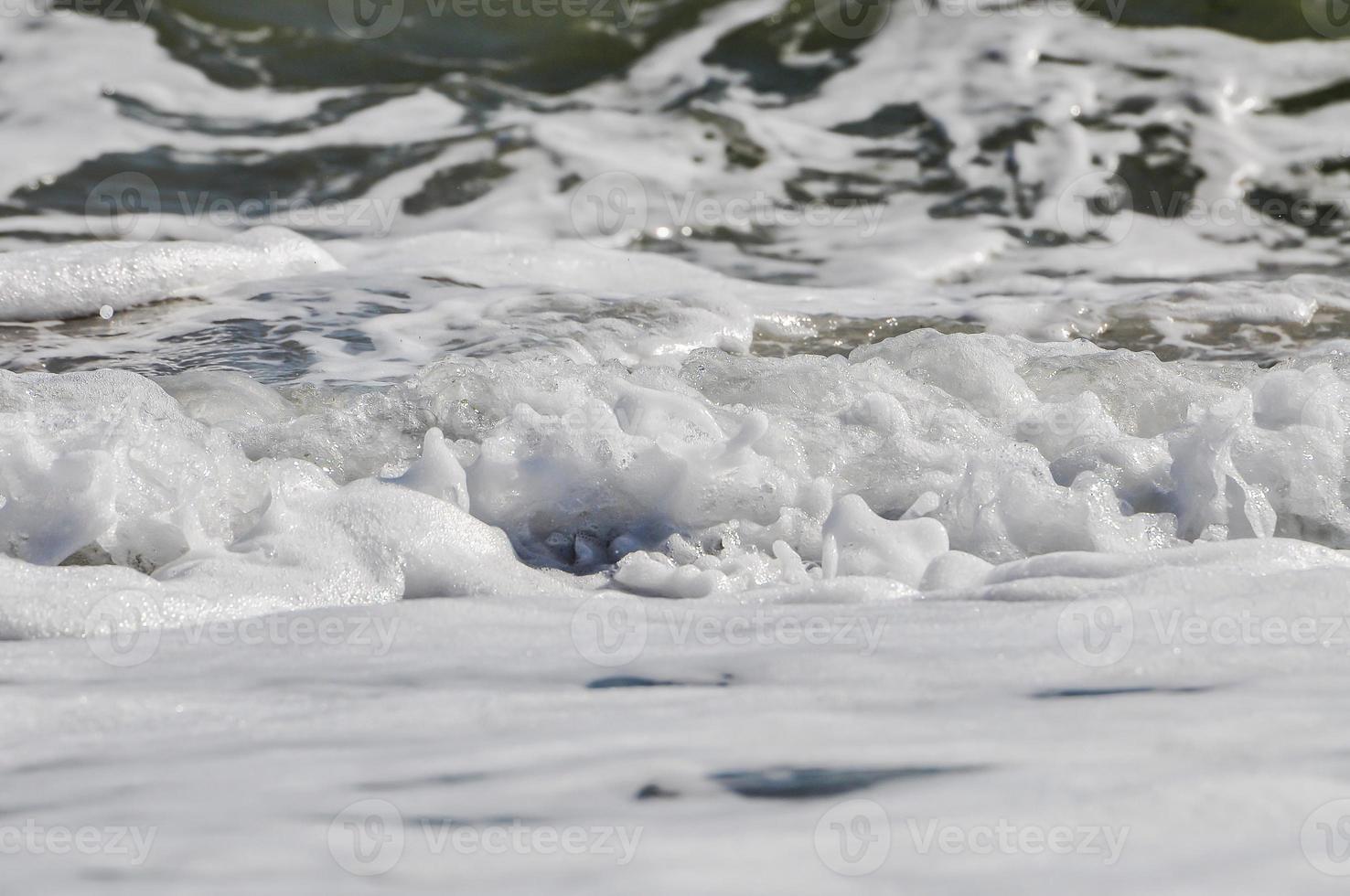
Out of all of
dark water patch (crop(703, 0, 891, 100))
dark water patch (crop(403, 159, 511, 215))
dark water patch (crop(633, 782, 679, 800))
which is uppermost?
dark water patch (crop(703, 0, 891, 100))

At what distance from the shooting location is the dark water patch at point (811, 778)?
1260 millimetres

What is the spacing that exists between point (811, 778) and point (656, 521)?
3.85 ft

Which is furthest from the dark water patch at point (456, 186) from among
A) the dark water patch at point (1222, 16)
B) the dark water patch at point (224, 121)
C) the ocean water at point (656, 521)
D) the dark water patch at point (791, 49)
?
the dark water patch at point (1222, 16)

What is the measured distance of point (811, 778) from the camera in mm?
1296

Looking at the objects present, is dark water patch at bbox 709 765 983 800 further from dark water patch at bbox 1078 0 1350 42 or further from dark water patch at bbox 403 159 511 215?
dark water patch at bbox 1078 0 1350 42

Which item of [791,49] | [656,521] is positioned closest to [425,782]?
[656,521]

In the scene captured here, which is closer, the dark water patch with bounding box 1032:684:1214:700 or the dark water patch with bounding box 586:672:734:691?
the dark water patch with bounding box 1032:684:1214:700

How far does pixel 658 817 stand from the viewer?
4.01ft

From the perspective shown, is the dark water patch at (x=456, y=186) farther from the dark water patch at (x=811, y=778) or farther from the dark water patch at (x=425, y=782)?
the dark water patch at (x=811, y=778)

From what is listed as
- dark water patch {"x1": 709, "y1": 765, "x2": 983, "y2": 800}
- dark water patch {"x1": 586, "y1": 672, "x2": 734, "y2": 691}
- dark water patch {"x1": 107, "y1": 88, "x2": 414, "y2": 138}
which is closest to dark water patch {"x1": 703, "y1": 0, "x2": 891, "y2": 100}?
dark water patch {"x1": 107, "y1": 88, "x2": 414, "y2": 138}

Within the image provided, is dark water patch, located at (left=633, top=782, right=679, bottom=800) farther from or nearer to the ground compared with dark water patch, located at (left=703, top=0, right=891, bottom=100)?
nearer to the ground

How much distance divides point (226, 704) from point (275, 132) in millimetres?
5426

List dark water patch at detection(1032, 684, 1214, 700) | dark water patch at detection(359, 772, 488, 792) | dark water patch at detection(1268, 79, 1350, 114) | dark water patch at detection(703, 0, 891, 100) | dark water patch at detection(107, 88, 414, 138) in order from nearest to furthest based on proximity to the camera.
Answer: dark water patch at detection(359, 772, 488, 792)
dark water patch at detection(1032, 684, 1214, 700)
dark water patch at detection(107, 88, 414, 138)
dark water patch at detection(1268, 79, 1350, 114)
dark water patch at detection(703, 0, 891, 100)

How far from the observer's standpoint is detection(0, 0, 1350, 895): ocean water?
1216 mm
